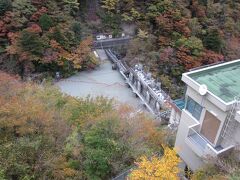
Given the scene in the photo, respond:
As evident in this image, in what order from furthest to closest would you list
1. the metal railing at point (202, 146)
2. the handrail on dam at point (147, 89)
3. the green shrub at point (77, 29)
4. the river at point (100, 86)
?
the green shrub at point (77, 29) < the river at point (100, 86) < the handrail on dam at point (147, 89) < the metal railing at point (202, 146)

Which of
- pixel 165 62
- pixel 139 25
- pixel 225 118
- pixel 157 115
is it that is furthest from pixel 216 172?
pixel 139 25

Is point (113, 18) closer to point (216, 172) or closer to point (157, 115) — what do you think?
point (157, 115)

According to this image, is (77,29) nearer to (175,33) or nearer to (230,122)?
(175,33)

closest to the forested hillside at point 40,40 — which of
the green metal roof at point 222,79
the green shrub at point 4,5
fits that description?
the green shrub at point 4,5

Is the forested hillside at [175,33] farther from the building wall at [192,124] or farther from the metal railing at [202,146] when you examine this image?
the metal railing at [202,146]

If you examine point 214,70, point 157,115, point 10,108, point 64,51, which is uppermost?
point 214,70

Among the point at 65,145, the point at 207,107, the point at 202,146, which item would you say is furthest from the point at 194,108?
the point at 65,145
